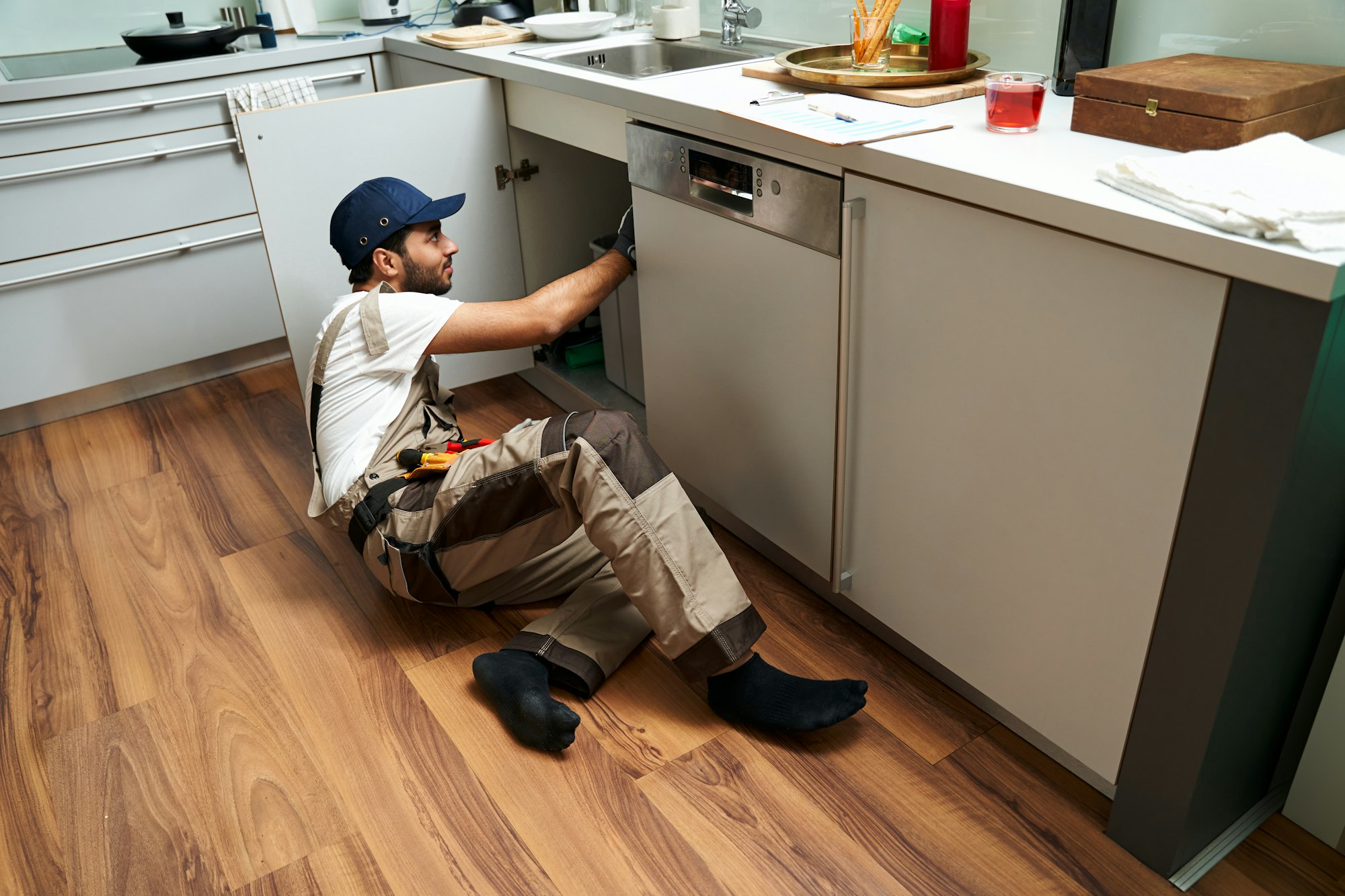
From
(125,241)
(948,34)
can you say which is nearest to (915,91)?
(948,34)

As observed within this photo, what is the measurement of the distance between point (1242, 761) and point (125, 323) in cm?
268

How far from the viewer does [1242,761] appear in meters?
1.24

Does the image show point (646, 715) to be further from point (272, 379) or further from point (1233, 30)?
point (272, 379)

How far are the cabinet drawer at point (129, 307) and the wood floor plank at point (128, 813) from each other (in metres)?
1.35

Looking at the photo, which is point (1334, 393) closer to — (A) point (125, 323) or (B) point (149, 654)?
(B) point (149, 654)

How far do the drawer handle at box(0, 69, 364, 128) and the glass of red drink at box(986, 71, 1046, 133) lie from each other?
6.25ft

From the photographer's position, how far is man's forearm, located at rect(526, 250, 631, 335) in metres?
1.76

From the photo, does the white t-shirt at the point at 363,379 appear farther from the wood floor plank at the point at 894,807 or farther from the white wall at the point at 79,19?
the white wall at the point at 79,19

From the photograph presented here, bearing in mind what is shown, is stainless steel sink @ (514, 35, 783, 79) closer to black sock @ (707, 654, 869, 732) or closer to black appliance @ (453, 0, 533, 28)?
black appliance @ (453, 0, 533, 28)

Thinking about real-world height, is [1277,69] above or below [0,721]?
above

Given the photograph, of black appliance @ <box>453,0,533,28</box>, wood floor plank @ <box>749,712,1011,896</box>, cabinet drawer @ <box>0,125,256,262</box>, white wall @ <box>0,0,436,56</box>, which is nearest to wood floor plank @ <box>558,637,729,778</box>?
wood floor plank @ <box>749,712,1011,896</box>

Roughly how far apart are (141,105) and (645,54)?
4.12 feet

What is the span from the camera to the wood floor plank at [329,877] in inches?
51.8

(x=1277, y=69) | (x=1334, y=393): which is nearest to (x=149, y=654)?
(x=1334, y=393)
